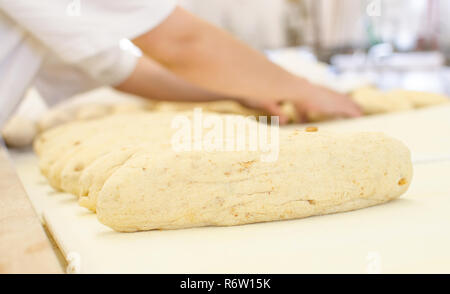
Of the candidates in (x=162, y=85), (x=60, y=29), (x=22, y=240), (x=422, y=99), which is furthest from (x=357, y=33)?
(x=22, y=240)

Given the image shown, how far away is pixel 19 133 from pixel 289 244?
1.36 meters

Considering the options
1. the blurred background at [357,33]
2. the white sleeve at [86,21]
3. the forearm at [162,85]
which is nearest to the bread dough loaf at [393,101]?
the forearm at [162,85]

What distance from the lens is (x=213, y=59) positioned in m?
1.43

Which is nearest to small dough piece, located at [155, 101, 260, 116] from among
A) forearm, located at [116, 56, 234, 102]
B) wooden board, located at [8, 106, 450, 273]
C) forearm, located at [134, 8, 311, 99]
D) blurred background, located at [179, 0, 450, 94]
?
forearm, located at [116, 56, 234, 102]

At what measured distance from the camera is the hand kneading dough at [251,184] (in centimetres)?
62

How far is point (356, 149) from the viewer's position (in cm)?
68

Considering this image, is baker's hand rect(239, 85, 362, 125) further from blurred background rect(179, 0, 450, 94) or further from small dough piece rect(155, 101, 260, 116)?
blurred background rect(179, 0, 450, 94)

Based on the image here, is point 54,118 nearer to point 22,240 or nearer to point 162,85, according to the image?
point 162,85

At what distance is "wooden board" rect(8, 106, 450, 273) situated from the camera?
501mm

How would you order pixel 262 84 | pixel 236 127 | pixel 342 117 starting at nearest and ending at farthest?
pixel 236 127, pixel 262 84, pixel 342 117

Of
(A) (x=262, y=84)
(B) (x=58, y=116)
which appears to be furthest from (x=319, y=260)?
(B) (x=58, y=116)

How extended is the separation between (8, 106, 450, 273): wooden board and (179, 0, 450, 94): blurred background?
2463 mm

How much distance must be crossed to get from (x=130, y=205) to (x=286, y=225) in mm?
205

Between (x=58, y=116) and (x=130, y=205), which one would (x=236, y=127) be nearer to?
(x=130, y=205)
